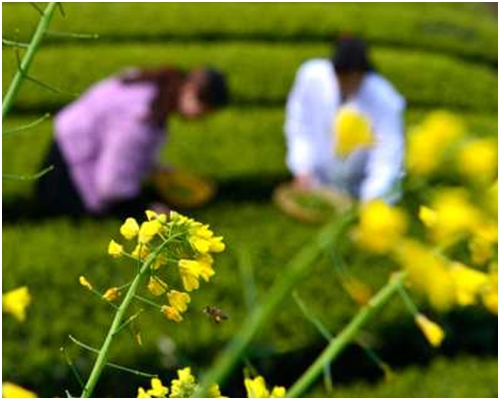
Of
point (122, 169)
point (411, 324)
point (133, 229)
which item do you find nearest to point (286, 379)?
point (411, 324)

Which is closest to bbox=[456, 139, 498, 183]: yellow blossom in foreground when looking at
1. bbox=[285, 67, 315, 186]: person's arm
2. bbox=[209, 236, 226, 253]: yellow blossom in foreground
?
bbox=[209, 236, 226, 253]: yellow blossom in foreground

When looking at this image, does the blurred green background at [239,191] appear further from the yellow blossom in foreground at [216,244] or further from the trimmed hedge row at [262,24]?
the yellow blossom in foreground at [216,244]

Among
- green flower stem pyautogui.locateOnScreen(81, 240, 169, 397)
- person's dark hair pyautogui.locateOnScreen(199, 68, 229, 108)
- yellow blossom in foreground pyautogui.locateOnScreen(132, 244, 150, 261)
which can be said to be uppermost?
yellow blossom in foreground pyautogui.locateOnScreen(132, 244, 150, 261)

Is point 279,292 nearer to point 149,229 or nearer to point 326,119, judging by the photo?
point 149,229

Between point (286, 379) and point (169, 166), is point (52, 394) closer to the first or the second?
point (286, 379)

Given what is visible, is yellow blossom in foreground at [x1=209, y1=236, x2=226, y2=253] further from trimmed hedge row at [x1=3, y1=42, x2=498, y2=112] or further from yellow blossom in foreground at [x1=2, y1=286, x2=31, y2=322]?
trimmed hedge row at [x1=3, y1=42, x2=498, y2=112]

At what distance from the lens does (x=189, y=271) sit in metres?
0.83

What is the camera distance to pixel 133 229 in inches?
33.4

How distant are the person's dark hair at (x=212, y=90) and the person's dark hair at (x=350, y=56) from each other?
353mm

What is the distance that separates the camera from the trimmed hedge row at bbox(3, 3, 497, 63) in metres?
6.09

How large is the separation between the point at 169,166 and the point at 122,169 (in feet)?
1.66

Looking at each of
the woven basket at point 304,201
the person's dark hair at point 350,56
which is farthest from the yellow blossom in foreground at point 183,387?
the person's dark hair at point 350,56

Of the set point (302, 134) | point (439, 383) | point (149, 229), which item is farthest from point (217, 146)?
point (149, 229)

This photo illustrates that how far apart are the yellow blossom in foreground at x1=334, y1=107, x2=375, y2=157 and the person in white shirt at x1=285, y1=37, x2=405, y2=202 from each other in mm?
3172
